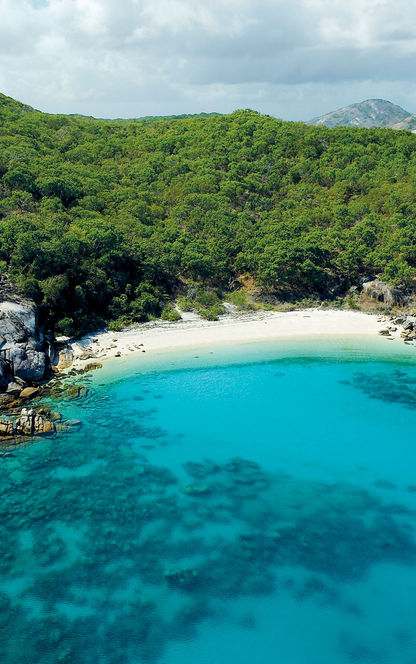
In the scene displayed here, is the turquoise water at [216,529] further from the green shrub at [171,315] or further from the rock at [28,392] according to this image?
the green shrub at [171,315]

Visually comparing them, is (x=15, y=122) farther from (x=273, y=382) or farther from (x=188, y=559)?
(x=188, y=559)

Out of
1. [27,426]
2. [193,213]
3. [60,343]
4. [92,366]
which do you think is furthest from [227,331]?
[27,426]

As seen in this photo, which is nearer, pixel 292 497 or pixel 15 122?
pixel 292 497

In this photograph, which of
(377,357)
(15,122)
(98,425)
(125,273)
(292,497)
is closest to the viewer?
(292,497)

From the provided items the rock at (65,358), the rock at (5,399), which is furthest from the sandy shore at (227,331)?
the rock at (5,399)

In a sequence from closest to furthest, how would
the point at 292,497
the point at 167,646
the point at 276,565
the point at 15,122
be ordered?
the point at 167,646 < the point at 276,565 < the point at 292,497 < the point at 15,122

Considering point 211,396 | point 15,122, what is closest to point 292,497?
point 211,396

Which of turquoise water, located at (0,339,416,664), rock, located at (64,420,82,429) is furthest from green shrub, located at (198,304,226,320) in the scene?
rock, located at (64,420,82,429)
